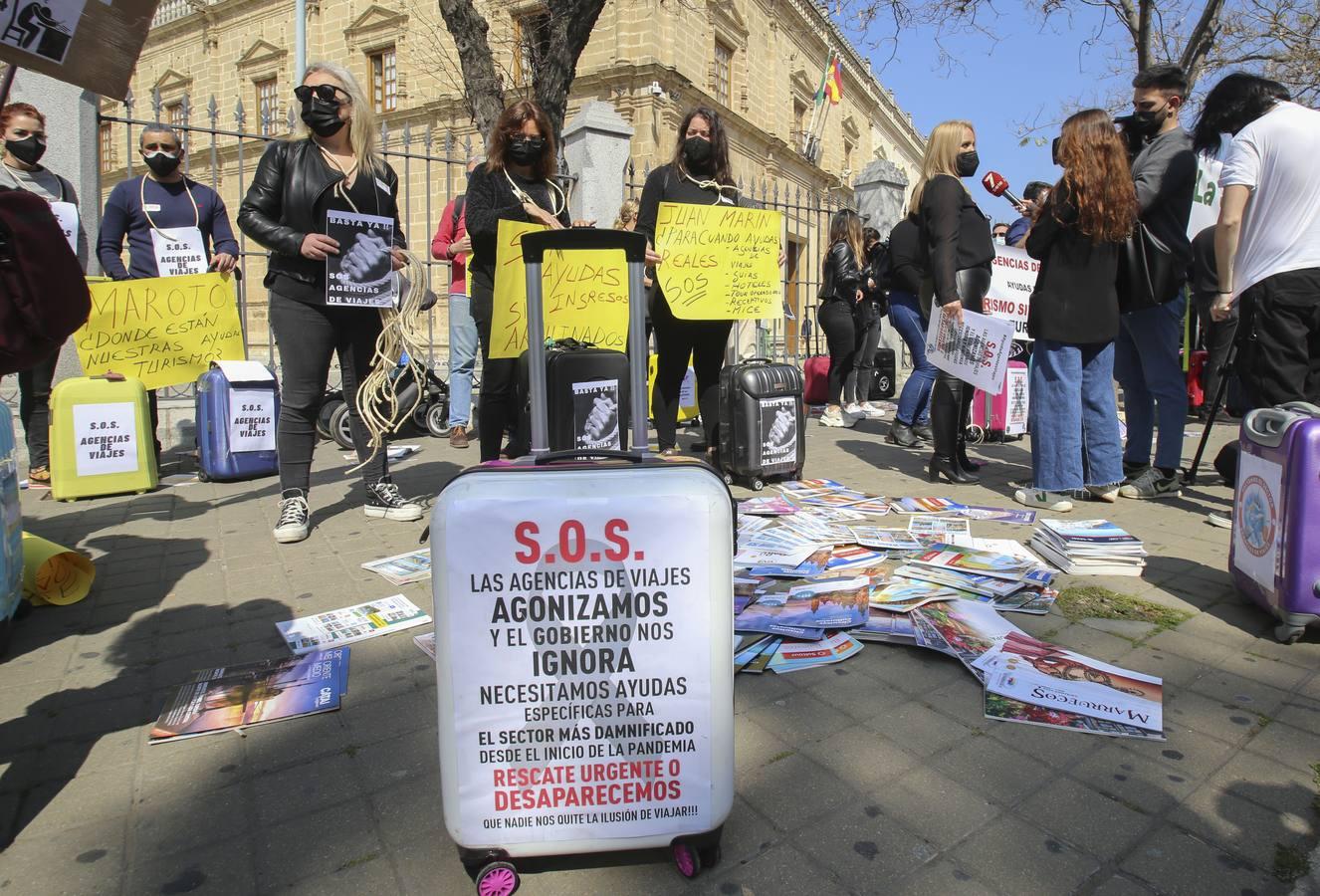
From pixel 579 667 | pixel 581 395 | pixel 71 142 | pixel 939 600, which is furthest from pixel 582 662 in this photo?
pixel 71 142

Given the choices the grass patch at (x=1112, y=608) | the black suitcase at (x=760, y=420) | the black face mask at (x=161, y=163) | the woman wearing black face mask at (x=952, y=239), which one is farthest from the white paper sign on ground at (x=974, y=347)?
the black face mask at (x=161, y=163)

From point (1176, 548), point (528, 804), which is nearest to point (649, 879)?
point (528, 804)

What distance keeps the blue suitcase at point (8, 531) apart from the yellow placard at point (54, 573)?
6.4 inches

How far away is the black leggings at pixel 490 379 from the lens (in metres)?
3.86

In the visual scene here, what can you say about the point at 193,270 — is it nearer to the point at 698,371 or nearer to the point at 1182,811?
the point at 698,371

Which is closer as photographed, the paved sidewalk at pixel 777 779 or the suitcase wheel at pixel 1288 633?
the paved sidewalk at pixel 777 779

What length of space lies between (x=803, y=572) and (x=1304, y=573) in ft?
5.27

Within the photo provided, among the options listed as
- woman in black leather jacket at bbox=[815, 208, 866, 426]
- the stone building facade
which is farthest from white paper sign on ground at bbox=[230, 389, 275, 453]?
the stone building facade

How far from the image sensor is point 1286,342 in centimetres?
347

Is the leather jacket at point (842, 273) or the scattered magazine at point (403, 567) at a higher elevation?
the leather jacket at point (842, 273)

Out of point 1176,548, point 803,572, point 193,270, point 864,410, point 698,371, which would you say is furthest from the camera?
point 864,410

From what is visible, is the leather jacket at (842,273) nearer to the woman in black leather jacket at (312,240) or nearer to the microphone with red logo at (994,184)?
the microphone with red logo at (994,184)

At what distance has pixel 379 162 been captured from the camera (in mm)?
4090

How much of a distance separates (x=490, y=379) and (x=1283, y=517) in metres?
3.14
